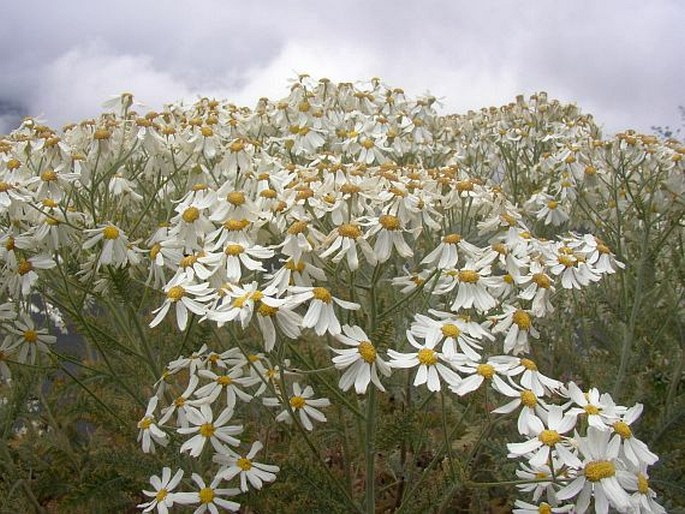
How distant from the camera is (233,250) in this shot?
204cm

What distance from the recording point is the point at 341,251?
1.91 m

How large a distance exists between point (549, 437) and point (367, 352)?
518mm

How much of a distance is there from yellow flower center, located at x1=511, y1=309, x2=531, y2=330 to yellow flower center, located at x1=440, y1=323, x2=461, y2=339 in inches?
11.5

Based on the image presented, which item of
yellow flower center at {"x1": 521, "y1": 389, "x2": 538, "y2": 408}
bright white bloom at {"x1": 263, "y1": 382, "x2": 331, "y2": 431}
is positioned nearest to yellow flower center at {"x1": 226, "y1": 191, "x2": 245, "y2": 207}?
bright white bloom at {"x1": 263, "y1": 382, "x2": 331, "y2": 431}

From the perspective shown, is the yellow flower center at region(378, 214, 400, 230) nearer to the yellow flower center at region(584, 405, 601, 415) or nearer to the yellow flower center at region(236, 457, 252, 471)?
the yellow flower center at region(584, 405, 601, 415)

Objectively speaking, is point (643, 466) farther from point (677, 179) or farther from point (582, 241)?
point (677, 179)

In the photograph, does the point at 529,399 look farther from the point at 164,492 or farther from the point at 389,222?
the point at 164,492

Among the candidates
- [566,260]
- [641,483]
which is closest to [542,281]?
[566,260]

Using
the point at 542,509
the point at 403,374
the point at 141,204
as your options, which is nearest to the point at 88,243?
the point at 141,204

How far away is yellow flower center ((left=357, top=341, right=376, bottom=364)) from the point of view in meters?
1.76

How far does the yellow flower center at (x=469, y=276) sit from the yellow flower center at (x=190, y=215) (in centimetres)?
94

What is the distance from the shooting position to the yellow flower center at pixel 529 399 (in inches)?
70.1

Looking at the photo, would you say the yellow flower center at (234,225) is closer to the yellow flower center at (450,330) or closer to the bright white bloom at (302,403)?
the bright white bloom at (302,403)

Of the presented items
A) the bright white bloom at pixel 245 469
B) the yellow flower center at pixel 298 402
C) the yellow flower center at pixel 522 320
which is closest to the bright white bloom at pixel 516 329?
the yellow flower center at pixel 522 320
